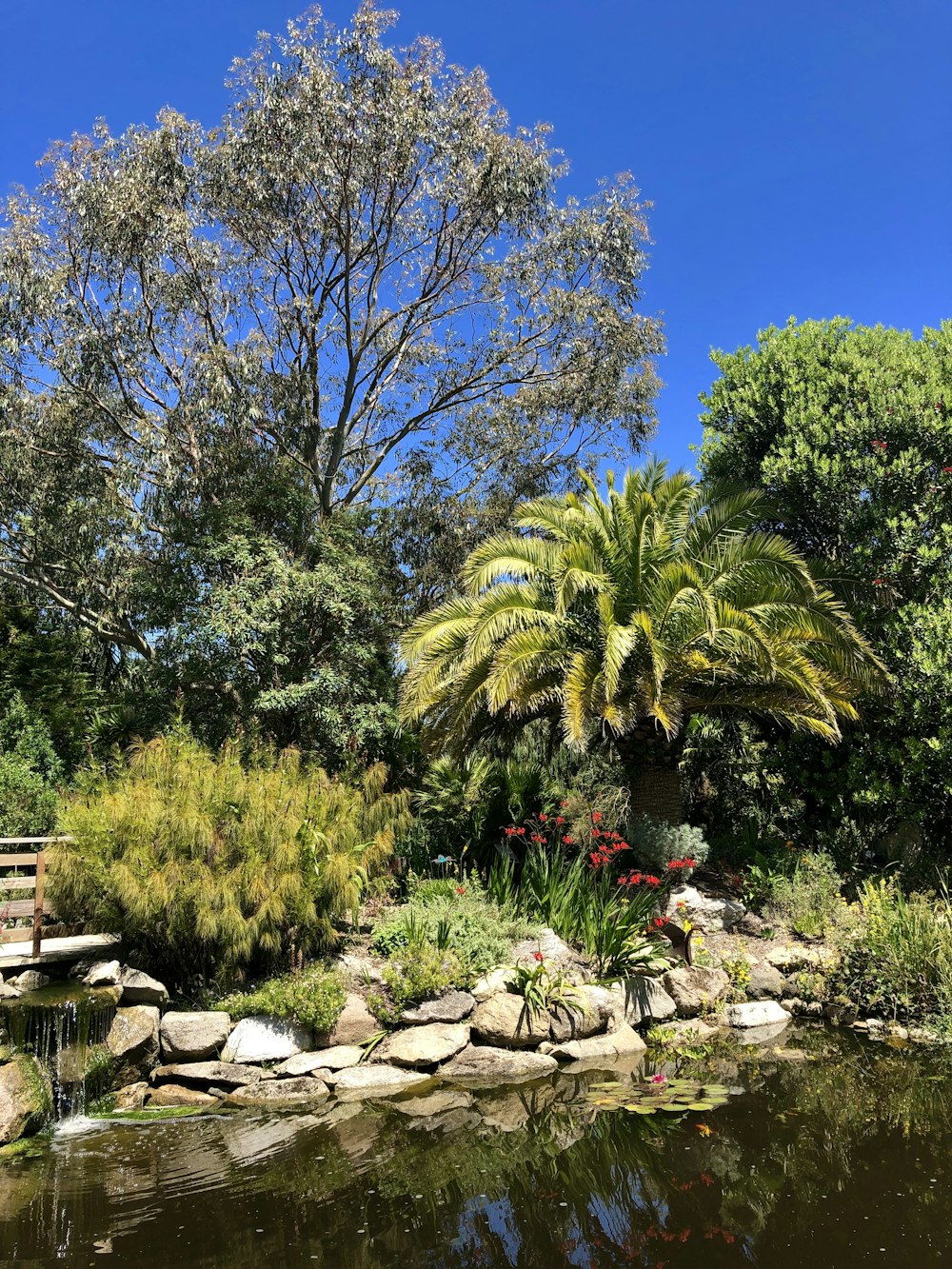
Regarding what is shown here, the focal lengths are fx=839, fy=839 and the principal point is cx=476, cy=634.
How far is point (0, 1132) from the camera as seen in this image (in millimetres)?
5508

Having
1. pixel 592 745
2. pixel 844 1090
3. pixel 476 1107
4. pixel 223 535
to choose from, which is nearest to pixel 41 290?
pixel 223 535

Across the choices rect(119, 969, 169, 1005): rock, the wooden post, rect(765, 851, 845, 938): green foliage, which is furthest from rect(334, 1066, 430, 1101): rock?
rect(765, 851, 845, 938): green foliage

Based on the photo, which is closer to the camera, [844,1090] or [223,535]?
[844,1090]

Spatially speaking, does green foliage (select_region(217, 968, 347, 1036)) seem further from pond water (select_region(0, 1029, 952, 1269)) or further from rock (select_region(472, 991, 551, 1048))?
rock (select_region(472, 991, 551, 1048))

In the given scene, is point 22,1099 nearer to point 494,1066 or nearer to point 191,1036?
point 191,1036

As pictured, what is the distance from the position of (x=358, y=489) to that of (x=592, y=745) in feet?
25.3

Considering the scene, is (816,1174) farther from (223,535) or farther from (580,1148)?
(223,535)

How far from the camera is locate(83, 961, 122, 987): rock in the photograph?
23.3 ft

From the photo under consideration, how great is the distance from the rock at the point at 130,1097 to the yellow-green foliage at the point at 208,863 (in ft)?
3.29

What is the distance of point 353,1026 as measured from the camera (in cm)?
712

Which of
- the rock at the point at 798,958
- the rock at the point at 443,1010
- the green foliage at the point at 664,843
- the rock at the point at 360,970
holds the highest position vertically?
the green foliage at the point at 664,843

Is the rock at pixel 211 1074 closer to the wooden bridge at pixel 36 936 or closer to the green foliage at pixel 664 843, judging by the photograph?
the wooden bridge at pixel 36 936

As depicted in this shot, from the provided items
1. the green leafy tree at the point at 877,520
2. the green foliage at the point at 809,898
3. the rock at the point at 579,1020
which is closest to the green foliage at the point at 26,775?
the rock at the point at 579,1020

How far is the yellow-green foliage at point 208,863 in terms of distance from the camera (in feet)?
22.5
